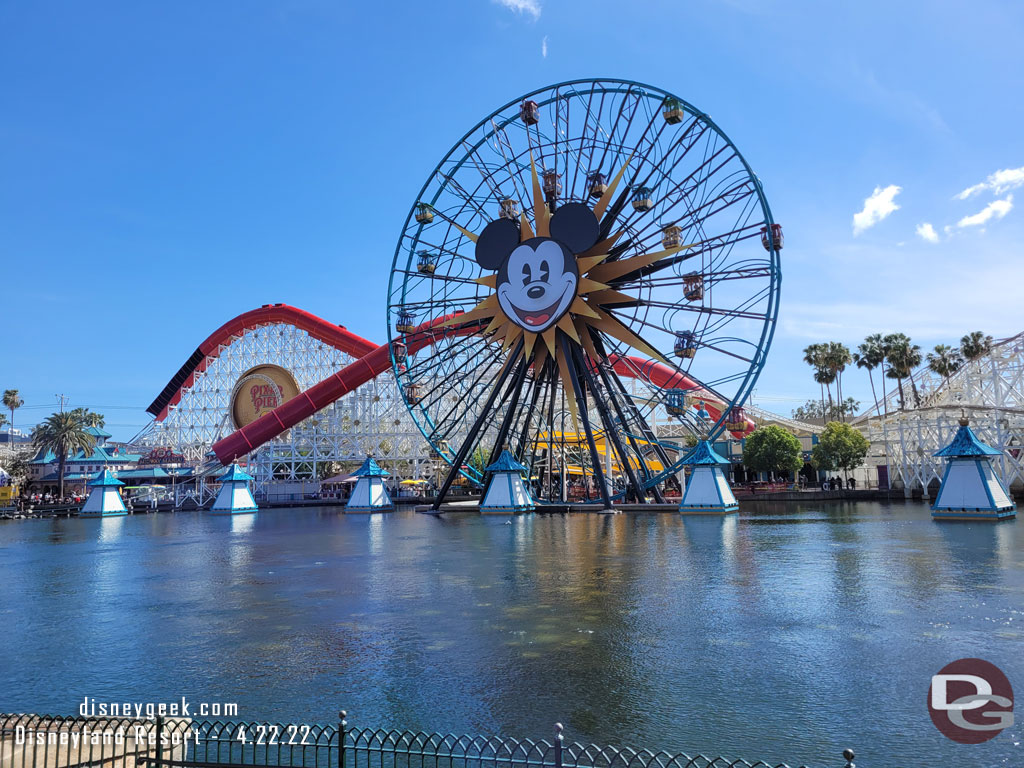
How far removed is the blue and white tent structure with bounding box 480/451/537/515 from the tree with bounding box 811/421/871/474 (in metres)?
26.8

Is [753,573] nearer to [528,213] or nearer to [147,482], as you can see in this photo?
[528,213]

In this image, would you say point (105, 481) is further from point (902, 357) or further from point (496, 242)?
point (902, 357)

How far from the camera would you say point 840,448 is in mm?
57062

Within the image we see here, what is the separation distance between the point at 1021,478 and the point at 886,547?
32514 mm

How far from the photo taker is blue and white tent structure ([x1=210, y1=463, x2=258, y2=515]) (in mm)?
57500

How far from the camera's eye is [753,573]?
1955 cm

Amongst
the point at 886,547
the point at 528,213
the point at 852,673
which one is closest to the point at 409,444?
the point at 528,213

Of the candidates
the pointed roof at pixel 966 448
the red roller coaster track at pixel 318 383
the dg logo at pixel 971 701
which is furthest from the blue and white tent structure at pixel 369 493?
the dg logo at pixel 971 701

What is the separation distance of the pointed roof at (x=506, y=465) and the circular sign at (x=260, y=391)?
36.1 m

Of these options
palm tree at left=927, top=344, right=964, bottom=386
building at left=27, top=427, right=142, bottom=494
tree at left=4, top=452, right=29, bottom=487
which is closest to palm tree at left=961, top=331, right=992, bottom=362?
palm tree at left=927, top=344, right=964, bottom=386

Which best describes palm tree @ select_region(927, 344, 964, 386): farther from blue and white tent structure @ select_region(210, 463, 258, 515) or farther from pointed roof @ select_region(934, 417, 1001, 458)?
blue and white tent structure @ select_region(210, 463, 258, 515)

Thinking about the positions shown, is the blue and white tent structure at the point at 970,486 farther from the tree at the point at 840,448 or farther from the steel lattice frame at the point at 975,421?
the tree at the point at 840,448

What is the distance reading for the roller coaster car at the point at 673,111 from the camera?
123 feet

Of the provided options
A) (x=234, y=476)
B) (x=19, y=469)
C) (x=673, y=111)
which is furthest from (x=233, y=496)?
(x=19, y=469)
